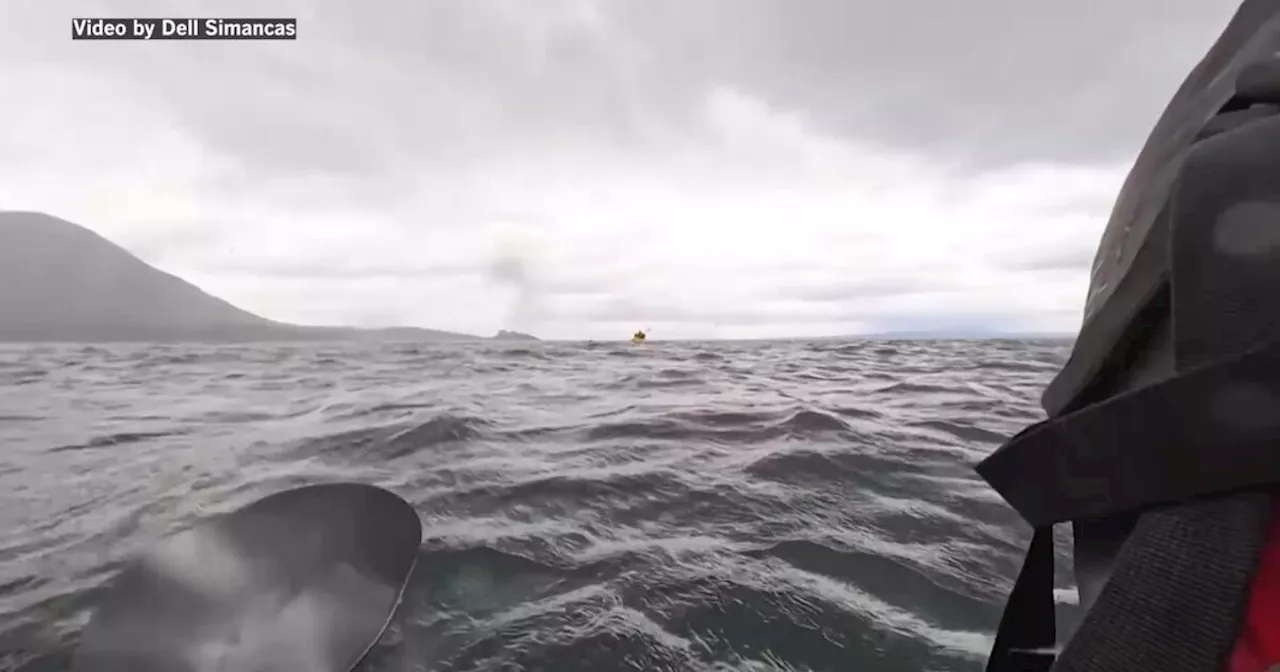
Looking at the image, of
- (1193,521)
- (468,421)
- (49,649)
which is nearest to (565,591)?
(49,649)

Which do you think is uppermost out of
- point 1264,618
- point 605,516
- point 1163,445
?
point 1163,445

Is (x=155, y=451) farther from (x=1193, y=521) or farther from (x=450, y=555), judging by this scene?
(x=1193, y=521)

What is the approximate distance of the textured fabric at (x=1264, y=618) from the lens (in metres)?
0.69

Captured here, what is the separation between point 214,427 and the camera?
859 centimetres

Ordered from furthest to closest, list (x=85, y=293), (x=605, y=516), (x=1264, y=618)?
1. (x=85, y=293)
2. (x=605, y=516)
3. (x=1264, y=618)

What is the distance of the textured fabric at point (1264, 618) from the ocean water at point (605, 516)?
2071 mm

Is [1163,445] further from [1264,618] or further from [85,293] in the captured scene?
[85,293]

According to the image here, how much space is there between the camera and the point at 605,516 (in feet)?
15.3

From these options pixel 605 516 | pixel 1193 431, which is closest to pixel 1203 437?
pixel 1193 431

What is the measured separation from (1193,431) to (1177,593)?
0.20 metres

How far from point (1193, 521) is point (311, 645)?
3251mm

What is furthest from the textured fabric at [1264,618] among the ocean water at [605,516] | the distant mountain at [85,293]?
the distant mountain at [85,293]

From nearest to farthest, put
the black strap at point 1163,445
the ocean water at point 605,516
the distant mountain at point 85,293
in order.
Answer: the black strap at point 1163,445 < the ocean water at point 605,516 < the distant mountain at point 85,293

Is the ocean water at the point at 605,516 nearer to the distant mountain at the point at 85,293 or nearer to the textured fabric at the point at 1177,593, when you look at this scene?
the textured fabric at the point at 1177,593
